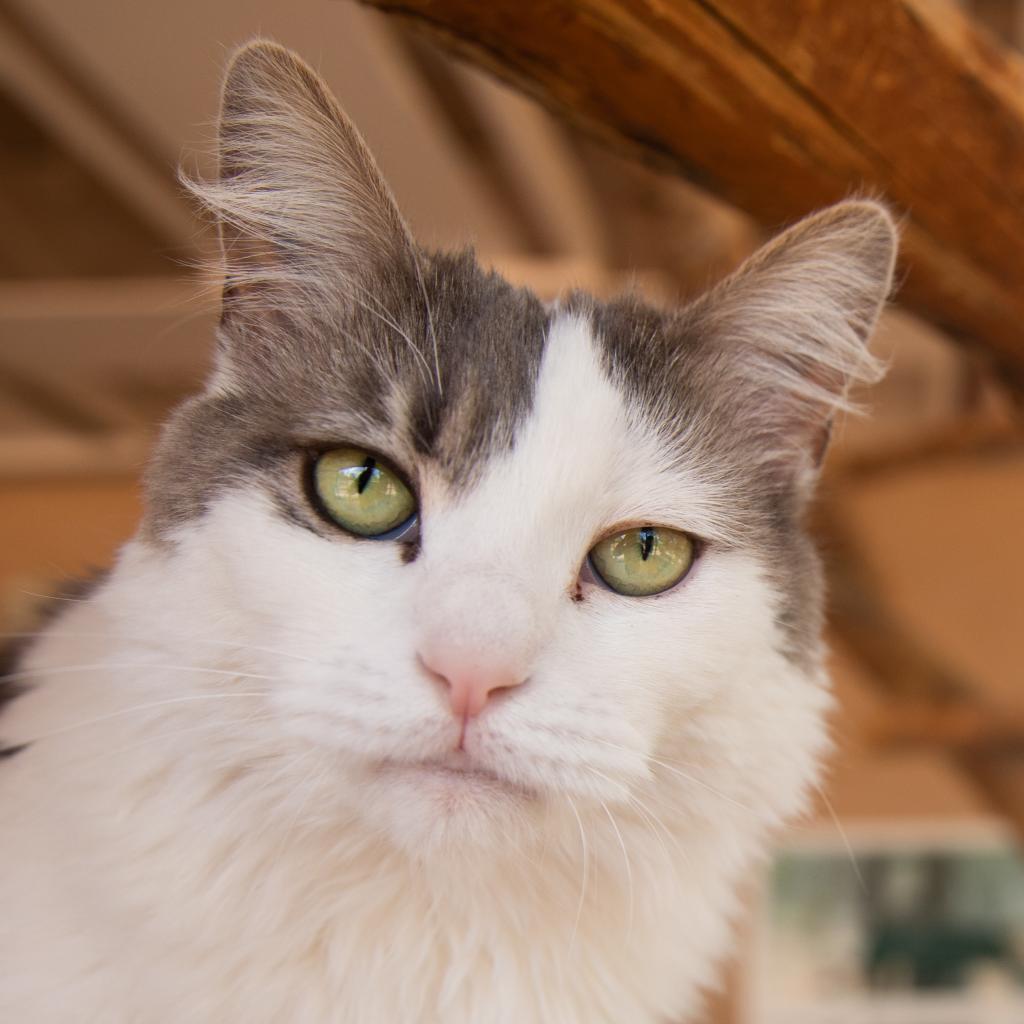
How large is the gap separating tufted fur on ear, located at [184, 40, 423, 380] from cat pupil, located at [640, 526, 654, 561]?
34 cm

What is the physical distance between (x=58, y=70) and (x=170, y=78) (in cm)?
28

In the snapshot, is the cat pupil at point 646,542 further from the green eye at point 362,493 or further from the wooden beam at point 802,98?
the wooden beam at point 802,98

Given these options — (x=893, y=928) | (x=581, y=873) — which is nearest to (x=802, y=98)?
(x=581, y=873)

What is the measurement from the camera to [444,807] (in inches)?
34.7

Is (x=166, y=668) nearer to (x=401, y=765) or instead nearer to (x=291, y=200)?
(x=401, y=765)

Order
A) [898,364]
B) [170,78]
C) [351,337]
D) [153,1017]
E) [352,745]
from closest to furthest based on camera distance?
[352,745], [153,1017], [351,337], [170,78], [898,364]

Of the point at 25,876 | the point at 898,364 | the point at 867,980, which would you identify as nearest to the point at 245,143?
the point at 25,876

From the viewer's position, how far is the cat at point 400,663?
2.89 feet

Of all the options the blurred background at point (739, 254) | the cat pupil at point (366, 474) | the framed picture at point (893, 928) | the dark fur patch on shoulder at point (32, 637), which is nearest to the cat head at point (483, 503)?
the cat pupil at point (366, 474)

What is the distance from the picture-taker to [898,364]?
421 cm

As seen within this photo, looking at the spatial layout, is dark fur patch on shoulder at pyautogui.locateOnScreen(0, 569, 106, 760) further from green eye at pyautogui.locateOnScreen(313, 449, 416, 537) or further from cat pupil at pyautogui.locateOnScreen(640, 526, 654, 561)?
cat pupil at pyautogui.locateOnScreen(640, 526, 654, 561)

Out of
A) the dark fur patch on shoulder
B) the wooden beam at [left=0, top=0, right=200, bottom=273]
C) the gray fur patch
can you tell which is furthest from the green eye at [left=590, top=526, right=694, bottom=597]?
the wooden beam at [left=0, top=0, right=200, bottom=273]

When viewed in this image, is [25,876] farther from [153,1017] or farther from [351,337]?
[351,337]

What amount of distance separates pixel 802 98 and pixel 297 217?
0.53m
